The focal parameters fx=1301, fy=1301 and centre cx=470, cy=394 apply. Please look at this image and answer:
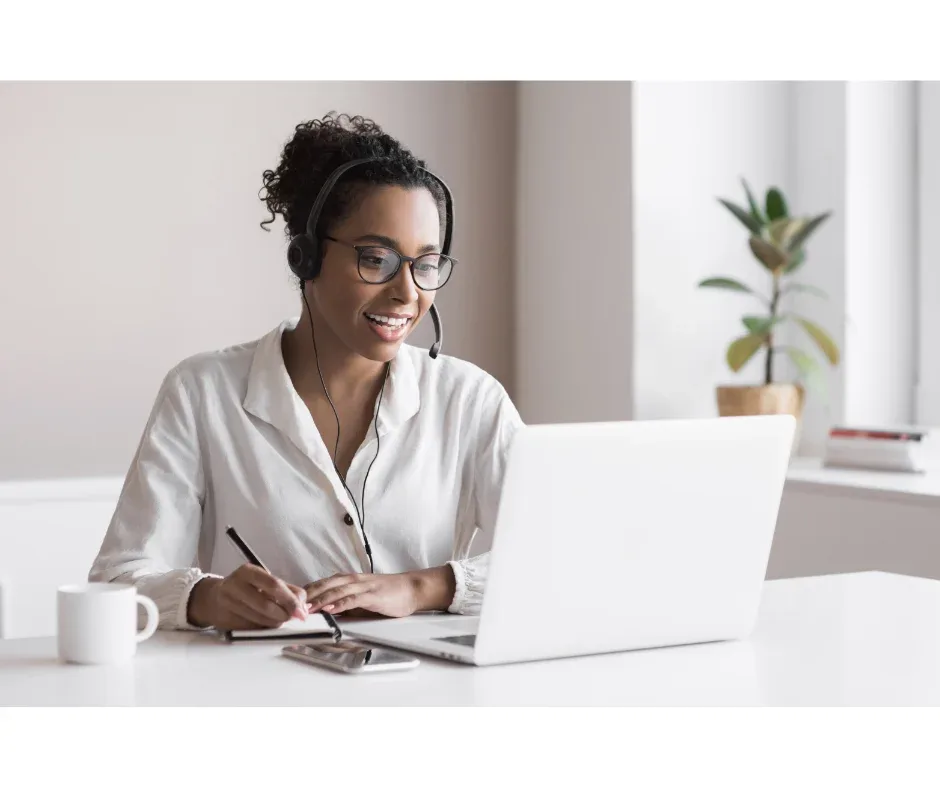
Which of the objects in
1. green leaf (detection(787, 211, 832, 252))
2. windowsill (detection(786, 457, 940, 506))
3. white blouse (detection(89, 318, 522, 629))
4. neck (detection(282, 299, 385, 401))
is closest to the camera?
white blouse (detection(89, 318, 522, 629))

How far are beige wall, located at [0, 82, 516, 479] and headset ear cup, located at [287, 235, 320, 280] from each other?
1563mm

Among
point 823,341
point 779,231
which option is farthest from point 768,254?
point 823,341

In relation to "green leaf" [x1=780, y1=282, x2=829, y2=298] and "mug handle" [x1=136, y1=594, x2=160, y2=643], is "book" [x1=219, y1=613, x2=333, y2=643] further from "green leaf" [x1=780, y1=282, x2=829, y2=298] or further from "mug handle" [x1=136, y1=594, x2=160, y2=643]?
"green leaf" [x1=780, y1=282, x2=829, y2=298]

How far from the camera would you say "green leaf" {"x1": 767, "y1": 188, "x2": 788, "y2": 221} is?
3.36 meters

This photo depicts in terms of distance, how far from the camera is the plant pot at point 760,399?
3.33m

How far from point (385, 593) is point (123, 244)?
1994mm

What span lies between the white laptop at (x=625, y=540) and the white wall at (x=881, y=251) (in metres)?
2.30

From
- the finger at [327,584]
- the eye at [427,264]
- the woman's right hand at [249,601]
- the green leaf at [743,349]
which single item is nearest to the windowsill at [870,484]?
the green leaf at [743,349]

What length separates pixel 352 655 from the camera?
135 centimetres

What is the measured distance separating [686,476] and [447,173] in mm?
2483

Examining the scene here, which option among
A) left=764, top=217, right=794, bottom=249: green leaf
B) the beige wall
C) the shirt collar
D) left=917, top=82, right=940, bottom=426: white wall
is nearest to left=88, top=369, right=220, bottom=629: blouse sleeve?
the shirt collar

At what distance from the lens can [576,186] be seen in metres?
3.71
